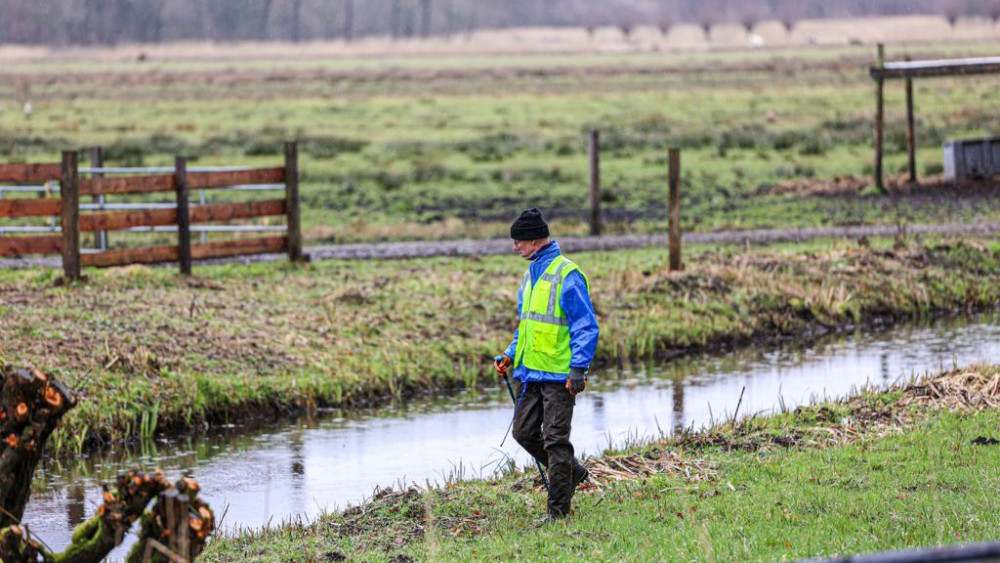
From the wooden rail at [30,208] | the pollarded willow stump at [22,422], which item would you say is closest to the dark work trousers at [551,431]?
the pollarded willow stump at [22,422]

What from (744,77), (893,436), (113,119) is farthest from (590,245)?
(744,77)

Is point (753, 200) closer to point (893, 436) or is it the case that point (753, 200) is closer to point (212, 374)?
point (212, 374)

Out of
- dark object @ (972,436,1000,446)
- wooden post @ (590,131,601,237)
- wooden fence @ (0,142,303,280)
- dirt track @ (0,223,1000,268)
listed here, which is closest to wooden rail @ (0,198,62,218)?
wooden fence @ (0,142,303,280)

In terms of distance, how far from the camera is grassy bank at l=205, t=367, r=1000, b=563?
23.7ft

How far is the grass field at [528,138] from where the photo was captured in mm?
27094

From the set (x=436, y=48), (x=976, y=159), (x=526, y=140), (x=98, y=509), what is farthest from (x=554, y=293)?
(x=436, y=48)

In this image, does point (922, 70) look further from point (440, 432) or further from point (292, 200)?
point (440, 432)

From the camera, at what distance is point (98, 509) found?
19.2 feet

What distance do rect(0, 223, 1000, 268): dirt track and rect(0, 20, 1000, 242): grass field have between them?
93 centimetres

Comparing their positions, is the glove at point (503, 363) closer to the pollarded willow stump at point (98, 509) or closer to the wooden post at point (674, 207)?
the pollarded willow stump at point (98, 509)

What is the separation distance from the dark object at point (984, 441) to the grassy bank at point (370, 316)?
681 centimetres

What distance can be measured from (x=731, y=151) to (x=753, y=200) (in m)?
10.5

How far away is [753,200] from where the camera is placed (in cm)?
2839

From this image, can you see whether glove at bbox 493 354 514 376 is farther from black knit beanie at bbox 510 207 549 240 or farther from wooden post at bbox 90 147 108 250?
wooden post at bbox 90 147 108 250
